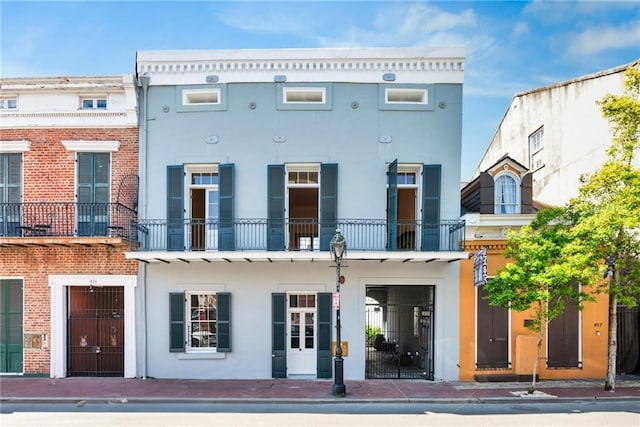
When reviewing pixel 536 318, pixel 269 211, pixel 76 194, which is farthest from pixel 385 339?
pixel 76 194

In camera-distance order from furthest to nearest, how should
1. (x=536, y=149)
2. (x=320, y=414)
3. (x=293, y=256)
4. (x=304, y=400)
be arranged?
(x=536, y=149) < (x=293, y=256) < (x=304, y=400) < (x=320, y=414)

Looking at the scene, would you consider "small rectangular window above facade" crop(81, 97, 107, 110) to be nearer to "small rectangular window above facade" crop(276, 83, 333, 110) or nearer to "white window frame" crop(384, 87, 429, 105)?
"small rectangular window above facade" crop(276, 83, 333, 110)

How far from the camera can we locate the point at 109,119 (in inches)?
476

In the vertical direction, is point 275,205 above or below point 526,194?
below

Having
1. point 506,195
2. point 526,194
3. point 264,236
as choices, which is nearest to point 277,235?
point 264,236

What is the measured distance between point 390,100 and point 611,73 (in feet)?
25.0

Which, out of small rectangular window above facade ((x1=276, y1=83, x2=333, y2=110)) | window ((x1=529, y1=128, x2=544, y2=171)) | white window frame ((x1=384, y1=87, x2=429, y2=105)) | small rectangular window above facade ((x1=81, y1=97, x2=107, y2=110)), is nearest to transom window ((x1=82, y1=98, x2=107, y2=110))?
small rectangular window above facade ((x1=81, y1=97, x2=107, y2=110))

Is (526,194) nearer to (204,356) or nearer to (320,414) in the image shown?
(320,414)

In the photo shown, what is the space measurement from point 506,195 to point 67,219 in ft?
40.3

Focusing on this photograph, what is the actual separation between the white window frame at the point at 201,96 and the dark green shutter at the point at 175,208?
192 cm

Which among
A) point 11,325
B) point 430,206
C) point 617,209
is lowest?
point 11,325

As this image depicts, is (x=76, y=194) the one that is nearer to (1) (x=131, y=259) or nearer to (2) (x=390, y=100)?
(1) (x=131, y=259)

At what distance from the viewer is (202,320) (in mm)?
11977

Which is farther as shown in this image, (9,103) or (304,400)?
(9,103)
